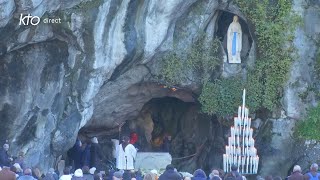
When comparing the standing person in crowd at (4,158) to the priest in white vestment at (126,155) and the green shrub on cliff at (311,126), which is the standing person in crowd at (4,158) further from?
the green shrub on cliff at (311,126)

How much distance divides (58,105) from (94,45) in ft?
5.44

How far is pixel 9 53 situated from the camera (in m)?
26.8

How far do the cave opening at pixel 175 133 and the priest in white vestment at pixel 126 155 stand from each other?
2.05 meters

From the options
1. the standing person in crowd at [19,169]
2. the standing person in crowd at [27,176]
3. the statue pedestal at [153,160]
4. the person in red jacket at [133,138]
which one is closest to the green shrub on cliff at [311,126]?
the statue pedestal at [153,160]

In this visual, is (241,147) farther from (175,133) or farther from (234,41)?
(175,133)

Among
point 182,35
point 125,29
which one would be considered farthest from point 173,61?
point 125,29

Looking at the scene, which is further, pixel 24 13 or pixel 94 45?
pixel 94 45

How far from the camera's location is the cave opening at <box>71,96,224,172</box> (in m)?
32.1

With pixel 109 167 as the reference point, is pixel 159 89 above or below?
above

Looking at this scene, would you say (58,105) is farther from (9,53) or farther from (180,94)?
(180,94)

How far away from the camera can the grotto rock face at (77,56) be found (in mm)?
26609

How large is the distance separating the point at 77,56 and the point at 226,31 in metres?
4.84

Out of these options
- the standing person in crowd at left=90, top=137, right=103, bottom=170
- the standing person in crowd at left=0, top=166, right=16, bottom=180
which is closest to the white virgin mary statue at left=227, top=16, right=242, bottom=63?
the standing person in crowd at left=90, top=137, right=103, bottom=170

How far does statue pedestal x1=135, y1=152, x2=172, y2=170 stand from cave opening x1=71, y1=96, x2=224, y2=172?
1417mm
